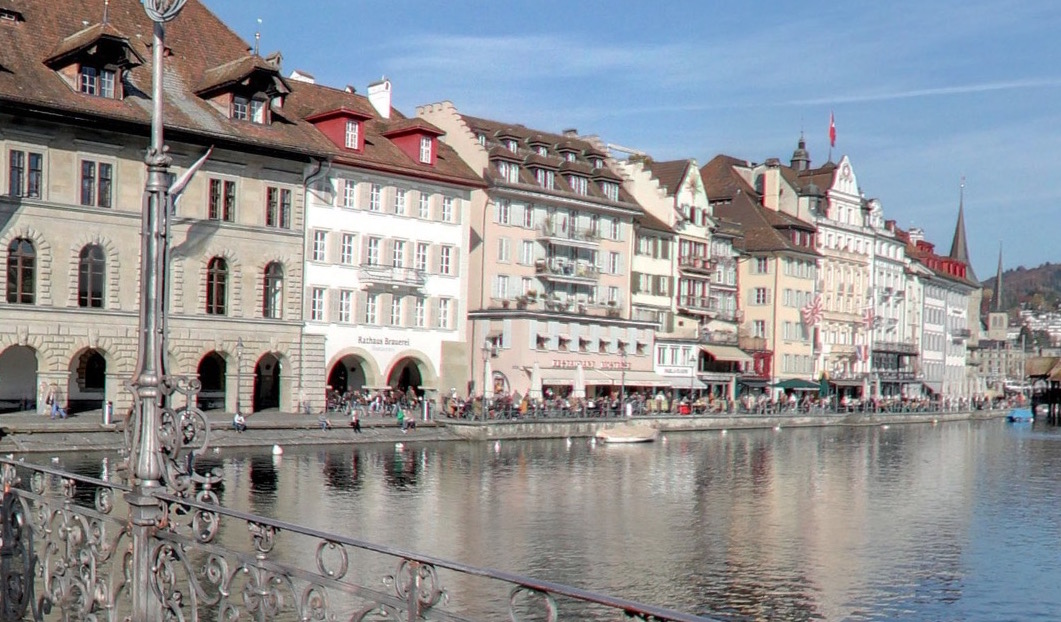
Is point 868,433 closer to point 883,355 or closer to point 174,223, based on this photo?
point 883,355

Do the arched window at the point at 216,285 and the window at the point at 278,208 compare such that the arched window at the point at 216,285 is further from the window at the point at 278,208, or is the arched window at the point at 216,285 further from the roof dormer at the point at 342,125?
the roof dormer at the point at 342,125

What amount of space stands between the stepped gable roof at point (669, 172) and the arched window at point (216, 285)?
4116 cm

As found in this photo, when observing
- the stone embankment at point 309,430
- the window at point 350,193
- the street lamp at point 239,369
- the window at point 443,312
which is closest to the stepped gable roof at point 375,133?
the window at point 350,193

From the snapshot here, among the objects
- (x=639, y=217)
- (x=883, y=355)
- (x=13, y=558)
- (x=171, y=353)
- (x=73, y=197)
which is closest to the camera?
(x=13, y=558)

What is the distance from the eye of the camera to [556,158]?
7781 centimetres

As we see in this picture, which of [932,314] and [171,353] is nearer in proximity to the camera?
[171,353]

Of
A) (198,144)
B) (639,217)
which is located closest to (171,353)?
(198,144)

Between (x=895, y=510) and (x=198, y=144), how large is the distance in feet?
104

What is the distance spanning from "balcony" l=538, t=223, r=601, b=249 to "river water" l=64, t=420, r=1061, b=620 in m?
21.0

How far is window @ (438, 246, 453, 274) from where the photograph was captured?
65.9 metres

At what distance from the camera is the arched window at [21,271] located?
4741 centimetres

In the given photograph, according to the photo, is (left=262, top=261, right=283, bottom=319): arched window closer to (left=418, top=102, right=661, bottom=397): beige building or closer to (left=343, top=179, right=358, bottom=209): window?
(left=343, top=179, right=358, bottom=209): window

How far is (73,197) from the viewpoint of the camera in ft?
161

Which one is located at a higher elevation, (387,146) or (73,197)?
(387,146)
